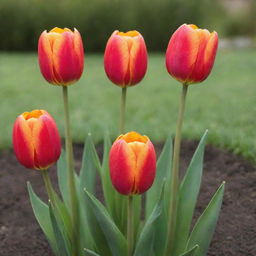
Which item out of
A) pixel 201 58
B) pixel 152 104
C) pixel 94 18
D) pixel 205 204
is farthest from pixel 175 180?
pixel 94 18

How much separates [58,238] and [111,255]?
0.29 meters

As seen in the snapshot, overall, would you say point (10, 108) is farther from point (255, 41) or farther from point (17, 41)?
point (255, 41)

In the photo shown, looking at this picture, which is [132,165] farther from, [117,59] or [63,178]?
[63,178]

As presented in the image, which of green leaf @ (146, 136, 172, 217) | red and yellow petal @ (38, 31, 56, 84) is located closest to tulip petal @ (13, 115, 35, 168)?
red and yellow petal @ (38, 31, 56, 84)

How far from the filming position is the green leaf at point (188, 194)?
190 cm

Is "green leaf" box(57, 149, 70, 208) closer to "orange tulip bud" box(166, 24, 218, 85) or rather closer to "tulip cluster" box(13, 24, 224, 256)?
"tulip cluster" box(13, 24, 224, 256)

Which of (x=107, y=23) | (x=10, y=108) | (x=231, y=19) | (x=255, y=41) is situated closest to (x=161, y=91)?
(x=10, y=108)

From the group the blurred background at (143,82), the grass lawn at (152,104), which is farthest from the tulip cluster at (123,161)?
the grass lawn at (152,104)

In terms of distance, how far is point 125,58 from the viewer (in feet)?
5.50

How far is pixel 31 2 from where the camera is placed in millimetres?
10641

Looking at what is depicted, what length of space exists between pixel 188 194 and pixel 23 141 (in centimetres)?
63

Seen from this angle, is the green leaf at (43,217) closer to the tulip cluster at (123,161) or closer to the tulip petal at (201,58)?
the tulip cluster at (123,161)

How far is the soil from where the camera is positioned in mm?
2312

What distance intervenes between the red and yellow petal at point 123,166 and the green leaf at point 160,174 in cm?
51
